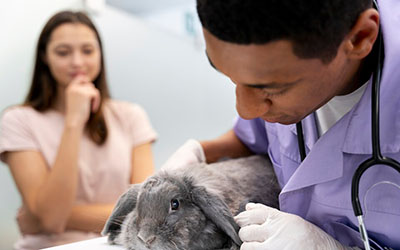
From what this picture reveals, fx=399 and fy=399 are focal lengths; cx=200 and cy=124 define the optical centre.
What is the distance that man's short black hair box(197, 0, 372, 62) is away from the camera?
0.50 meters

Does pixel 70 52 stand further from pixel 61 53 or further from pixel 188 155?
pixel 188 155

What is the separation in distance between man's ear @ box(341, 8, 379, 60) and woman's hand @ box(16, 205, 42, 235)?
1318mm

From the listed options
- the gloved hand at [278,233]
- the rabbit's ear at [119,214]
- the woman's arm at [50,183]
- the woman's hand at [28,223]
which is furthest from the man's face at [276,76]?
the woman's hand at [28,223]

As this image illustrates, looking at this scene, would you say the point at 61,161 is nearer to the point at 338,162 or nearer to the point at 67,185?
the point at 67,185

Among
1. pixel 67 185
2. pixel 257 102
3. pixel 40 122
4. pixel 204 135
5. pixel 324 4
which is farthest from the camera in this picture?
pixel 204 135

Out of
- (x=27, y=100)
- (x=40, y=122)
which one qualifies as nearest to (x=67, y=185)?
(x=40, y=122)

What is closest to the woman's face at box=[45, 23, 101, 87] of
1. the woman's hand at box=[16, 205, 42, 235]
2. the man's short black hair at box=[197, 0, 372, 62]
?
the woman's hand at box=[16, 205, 42, 235]

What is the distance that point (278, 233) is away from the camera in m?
0.65

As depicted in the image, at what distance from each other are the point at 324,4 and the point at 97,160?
53.0 inches

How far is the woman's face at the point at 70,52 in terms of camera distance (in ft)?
5.51

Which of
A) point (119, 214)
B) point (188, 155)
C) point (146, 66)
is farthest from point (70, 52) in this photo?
point (119, 214)

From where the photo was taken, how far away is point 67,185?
150 centimetres

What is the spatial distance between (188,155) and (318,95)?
1.73 ft

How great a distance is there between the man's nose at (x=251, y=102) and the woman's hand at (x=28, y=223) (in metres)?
1.16
